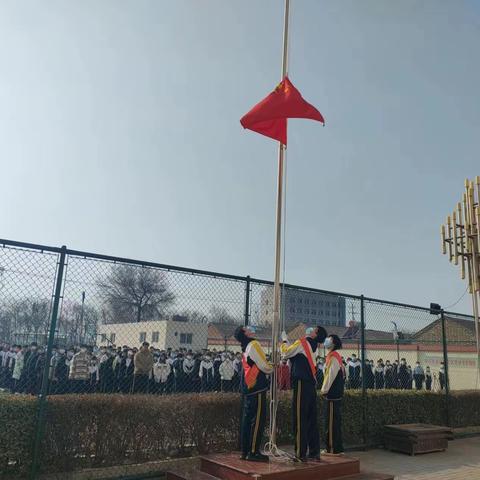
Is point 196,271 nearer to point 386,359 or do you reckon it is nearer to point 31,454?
point 31,454

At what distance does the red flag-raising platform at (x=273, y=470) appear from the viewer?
5477 millimetres

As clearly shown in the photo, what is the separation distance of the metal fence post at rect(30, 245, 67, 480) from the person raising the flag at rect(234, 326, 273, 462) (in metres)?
2.44

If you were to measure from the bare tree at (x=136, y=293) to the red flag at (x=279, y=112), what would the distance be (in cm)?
255

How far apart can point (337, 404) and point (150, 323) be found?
4286 mm

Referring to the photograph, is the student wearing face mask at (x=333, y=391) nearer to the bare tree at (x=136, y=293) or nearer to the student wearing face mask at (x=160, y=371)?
the bare tree at (x=136, y=293)

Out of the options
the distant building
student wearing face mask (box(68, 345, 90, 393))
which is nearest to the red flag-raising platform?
the distant building

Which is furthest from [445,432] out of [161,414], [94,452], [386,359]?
[386,359]

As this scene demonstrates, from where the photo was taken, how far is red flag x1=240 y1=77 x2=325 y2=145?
673 cm

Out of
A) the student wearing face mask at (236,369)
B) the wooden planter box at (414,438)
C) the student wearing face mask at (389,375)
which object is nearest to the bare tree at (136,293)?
the wooden planter box at (414,438)

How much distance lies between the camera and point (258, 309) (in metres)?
7.82

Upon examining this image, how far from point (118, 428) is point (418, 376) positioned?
18.7 m

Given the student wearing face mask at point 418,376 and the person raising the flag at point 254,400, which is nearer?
the person raising the flag at point 254,400

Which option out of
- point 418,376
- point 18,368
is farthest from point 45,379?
point 418,376

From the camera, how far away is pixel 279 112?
6750mm
